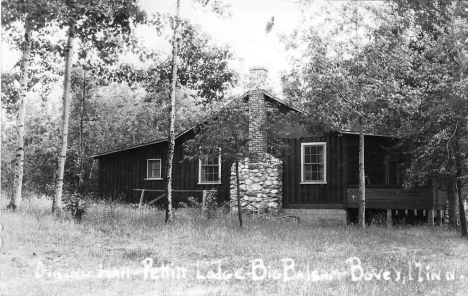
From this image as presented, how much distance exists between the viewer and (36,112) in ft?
40.6

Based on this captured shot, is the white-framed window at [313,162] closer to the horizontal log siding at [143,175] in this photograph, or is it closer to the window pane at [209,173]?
the horizontal log siding at [143,175]

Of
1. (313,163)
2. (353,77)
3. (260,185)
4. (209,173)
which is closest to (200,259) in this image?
(353,77)

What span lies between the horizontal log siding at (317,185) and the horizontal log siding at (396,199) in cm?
74

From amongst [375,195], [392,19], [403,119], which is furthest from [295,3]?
[375,195]

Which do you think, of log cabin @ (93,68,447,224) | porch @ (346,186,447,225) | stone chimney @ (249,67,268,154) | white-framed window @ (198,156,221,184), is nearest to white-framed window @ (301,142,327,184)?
log cabin @ (93,68,447,224)

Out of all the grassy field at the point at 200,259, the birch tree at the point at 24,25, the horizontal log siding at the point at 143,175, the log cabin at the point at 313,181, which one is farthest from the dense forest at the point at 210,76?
the horizontal log siding at the point at 143,175

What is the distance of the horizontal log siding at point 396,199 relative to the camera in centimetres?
1447

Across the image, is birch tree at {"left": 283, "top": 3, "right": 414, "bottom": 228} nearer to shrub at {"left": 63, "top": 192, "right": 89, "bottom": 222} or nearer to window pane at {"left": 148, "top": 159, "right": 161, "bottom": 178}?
shrub at {"left": 63, "top": 192, "right": 89, "bottom": 222}

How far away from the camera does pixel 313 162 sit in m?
16.2

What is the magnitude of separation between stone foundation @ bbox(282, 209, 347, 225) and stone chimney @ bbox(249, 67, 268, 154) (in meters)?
4.07

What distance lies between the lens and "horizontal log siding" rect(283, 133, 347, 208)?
15.8m

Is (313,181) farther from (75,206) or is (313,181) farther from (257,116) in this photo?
(75,206)

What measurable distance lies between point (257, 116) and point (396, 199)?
5092mm

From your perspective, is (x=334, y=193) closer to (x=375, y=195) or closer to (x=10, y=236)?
(x=375, y=195)
